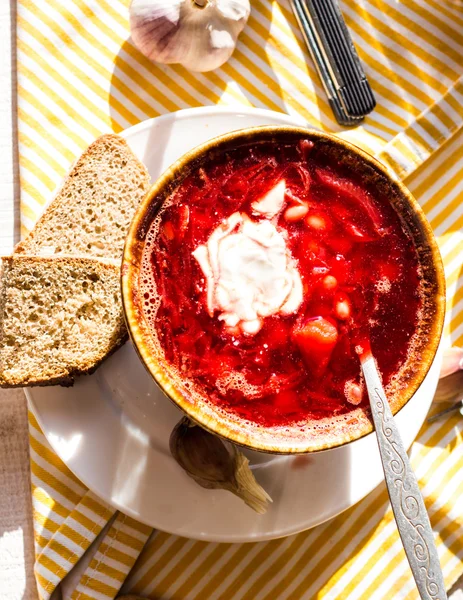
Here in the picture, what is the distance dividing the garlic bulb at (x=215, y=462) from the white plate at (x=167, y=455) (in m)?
0.07

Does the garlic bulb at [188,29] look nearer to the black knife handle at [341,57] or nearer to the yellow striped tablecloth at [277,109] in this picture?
the yellow striped tablecloth at [277,109]

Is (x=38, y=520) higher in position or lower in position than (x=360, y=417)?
lower

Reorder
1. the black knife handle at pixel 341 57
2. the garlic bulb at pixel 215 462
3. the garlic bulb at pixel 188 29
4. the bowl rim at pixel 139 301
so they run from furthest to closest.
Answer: the black knife handle at pixel 341 57
the garlic bulb at pixel 188 29
the garlic bulb at pixel 215 462
the bowl rim at pixel 139 301

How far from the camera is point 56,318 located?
196 centimetres

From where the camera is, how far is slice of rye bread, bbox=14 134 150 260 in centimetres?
200

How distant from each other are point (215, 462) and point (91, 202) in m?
0.81

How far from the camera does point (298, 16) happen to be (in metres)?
2.21

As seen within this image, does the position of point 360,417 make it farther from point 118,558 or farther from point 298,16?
point 298,16

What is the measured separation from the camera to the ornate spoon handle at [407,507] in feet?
5.35

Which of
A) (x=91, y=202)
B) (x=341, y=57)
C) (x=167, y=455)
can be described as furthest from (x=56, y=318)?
(x=341, y=57)

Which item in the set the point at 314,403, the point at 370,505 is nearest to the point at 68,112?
the point at 314,403

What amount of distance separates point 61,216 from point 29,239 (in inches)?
4.4

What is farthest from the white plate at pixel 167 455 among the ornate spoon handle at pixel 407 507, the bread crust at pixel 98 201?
the ornate spoon handle at pixel 407 507

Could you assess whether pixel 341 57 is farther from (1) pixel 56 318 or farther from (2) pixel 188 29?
(1) pixel 56 318
